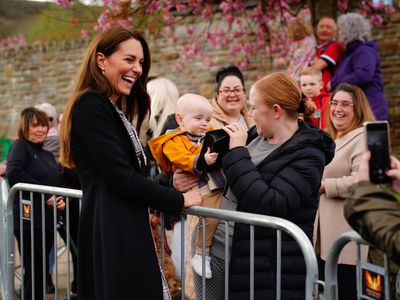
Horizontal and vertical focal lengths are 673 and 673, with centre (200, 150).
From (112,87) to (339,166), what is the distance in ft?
5.97

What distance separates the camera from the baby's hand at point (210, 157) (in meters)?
3.37

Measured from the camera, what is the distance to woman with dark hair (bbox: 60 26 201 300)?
311 centimetres

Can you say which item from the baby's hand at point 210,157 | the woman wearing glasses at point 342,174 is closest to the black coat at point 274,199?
the baby's hand at point 210,157

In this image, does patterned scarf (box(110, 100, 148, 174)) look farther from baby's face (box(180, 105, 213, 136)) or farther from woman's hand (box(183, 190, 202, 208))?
baby's face (box(180, 105, 213, 136))

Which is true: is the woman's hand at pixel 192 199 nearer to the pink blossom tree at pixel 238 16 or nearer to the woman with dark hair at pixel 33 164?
the woman with dark hair at pixel 33 164

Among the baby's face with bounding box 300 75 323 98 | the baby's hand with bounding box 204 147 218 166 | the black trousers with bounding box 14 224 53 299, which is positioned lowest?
the black trousers with bounding box 14 224 53 299

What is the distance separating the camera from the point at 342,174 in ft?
14.6

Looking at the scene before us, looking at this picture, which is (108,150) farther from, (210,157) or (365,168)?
(365,168)

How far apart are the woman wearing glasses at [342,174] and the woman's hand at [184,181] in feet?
3.68

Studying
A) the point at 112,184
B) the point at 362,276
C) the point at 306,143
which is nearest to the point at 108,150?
the point at 112,184

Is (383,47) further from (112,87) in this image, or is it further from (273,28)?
(112,87)

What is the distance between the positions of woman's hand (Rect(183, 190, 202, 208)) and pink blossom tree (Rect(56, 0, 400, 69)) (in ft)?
21.4

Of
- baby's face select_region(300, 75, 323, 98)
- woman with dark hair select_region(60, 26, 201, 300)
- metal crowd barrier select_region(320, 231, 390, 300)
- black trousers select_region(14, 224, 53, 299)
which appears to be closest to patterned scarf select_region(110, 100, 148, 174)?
woman with dark hair select_region(60, 26, 201, 300)

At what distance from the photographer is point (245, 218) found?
2998 millimetres
